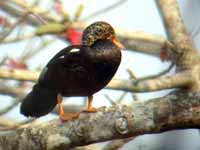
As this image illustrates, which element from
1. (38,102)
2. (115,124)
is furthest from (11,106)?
(115,124)

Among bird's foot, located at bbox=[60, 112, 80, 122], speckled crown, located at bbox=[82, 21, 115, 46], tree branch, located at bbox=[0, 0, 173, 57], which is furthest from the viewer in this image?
tree branch, located at bbox=[0, 0, 173, 57]

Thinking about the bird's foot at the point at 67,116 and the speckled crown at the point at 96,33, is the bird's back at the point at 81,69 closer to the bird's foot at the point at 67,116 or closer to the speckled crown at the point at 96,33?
the speckled crown at the point at 96,33

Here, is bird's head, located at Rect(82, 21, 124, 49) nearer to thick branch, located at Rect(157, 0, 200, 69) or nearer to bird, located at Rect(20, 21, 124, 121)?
bird, located at Rect(20, 21, 124, 121)

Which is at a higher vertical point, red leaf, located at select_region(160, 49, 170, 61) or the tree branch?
the tree branch

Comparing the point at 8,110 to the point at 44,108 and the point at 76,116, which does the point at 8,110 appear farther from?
the point at 76,116

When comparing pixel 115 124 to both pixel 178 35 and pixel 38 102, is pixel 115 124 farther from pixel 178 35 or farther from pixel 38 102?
pixel 178 35

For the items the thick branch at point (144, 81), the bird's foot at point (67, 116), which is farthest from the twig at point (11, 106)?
the bird's foot at point (67, 116)

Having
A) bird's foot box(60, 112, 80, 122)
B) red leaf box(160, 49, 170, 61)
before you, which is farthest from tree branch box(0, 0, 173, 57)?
bird's foot box(60, 112, 80, 122)
